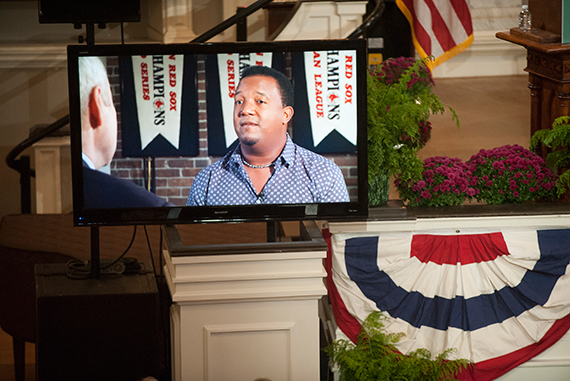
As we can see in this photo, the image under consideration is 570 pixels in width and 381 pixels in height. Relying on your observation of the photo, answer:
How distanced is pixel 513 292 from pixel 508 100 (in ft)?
14.4

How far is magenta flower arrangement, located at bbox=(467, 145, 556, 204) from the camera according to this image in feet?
10.0

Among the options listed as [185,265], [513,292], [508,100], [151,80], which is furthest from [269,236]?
[508,100]

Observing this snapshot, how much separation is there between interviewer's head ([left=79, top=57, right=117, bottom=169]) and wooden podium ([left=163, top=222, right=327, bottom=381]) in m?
0.43

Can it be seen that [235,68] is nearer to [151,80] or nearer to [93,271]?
[151,80]

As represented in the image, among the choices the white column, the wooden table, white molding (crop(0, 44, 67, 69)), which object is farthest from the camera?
white molding (crop(0, 44, 67, 69))

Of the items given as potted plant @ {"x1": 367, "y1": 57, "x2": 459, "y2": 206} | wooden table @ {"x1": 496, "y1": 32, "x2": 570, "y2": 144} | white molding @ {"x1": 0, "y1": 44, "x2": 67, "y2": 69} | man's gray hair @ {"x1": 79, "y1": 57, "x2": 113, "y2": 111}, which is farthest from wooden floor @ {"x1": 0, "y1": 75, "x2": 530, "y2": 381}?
white molding @ {"x1": 0, "y1": 44, "x2": 67, "y2": 69}

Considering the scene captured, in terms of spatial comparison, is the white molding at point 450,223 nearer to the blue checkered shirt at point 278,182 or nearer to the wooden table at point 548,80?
the blue checkered shirt at point 278,182

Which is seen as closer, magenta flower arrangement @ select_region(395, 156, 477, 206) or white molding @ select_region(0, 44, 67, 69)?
magenta flower arrangement @ select_region(395, 156, 477, 206)

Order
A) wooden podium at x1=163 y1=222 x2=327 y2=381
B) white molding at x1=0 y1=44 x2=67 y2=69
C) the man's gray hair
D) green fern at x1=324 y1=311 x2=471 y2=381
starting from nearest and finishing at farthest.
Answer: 1. the man's gray hair
2. wooden podium at x1=163 y1=222 x2=327 y2=381
3. green fern at x1=324 y1=311 x2=471 y2=381
4. white molding at x1=0 y1=44 x2=67 y2=69

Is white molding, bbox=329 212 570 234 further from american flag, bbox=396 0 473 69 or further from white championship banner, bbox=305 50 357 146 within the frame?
american flag, bbox=396 0 473 69

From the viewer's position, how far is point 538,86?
11.6ft

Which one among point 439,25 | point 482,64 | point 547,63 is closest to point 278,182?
point 547,63

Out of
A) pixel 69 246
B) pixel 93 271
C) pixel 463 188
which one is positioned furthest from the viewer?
pixel 69 246

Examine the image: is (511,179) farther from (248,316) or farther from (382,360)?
(248,316)
